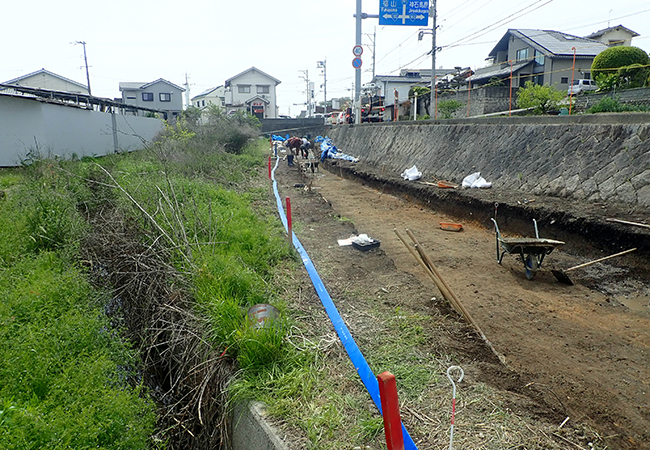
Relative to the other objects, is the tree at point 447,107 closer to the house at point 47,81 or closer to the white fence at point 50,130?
the white fence at point 50,130

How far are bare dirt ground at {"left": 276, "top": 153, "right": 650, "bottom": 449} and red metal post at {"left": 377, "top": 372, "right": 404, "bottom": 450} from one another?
4.81ft

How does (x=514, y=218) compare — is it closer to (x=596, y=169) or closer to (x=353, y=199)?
(x=596, y=169)

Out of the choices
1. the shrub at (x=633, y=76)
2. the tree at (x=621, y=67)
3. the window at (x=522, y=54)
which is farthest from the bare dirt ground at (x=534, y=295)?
the window at (x=522, y=54)

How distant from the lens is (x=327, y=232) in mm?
9383

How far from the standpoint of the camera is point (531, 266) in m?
6.97

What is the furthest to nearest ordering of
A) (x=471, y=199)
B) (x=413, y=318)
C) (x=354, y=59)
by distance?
1. (x=354, y=59)
2. (x=471, y=199)
3. (x=413, y=318)

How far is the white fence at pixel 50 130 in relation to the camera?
1532 cm

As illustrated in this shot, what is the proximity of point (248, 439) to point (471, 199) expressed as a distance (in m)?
9.26

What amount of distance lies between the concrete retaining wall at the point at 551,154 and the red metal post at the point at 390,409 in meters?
7.67

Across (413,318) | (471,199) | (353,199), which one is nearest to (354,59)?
(353,199)

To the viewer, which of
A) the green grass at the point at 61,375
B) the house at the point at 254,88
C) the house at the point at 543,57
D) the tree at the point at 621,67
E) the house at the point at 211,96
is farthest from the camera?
the house at the point at 211,96

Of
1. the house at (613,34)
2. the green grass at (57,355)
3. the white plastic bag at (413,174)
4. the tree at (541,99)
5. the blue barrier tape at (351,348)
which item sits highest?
the house at (613,34)

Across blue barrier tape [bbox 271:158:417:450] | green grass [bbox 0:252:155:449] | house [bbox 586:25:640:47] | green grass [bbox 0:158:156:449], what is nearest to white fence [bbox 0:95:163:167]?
green grass [bbox 0:158:156:449]

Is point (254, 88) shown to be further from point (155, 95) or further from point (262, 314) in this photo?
point (262, 314)
